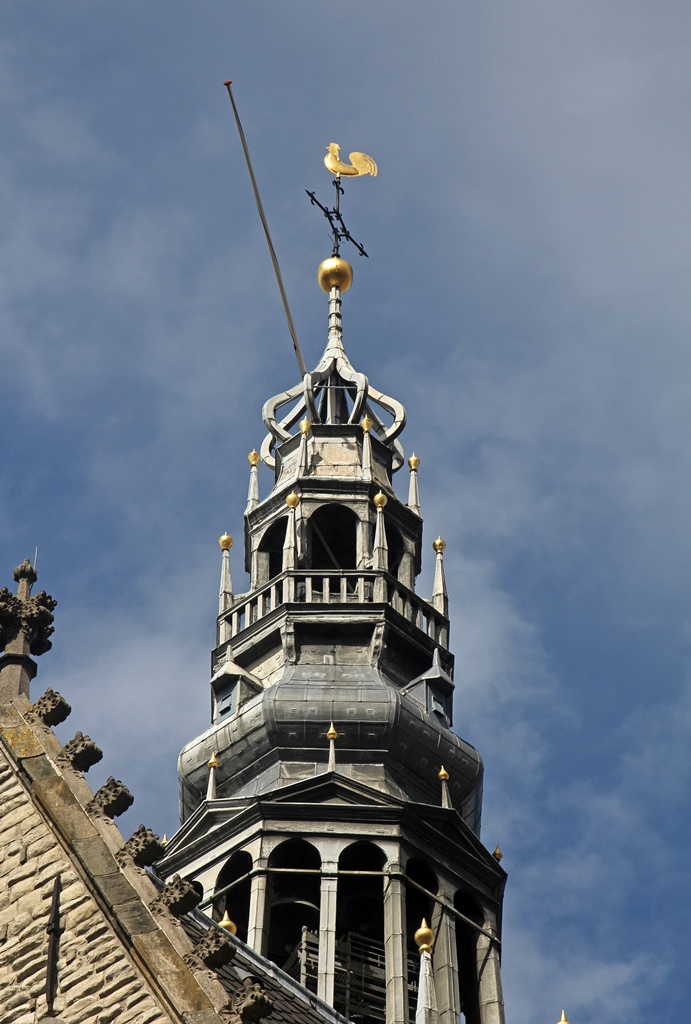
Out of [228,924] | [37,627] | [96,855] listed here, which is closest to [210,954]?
[96,855]

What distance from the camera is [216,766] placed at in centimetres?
3912

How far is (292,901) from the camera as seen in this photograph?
36.5 m

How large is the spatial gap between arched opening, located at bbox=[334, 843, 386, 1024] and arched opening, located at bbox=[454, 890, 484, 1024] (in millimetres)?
1175

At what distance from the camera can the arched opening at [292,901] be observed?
1417 inches

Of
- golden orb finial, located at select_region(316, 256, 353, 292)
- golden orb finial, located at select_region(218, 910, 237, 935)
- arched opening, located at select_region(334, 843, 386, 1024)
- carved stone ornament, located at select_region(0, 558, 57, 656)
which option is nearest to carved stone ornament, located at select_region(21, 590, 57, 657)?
carved stone ornament, located at select_region(0, 558, 57, 656)

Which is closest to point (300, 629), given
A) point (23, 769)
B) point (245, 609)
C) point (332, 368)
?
point (245, 609)

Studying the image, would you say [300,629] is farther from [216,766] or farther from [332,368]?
[332,368]

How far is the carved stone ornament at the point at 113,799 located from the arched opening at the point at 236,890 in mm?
17740

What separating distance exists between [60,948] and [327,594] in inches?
913

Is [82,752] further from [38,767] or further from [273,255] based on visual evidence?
[273,255]

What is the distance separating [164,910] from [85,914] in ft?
1.74

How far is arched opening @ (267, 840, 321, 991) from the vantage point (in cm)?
3600

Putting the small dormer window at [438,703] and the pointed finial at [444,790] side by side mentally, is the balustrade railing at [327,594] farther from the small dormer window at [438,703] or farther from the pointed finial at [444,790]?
the pointed finial at [444,790]

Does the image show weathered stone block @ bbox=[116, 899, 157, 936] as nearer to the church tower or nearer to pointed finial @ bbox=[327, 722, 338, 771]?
the church tower
